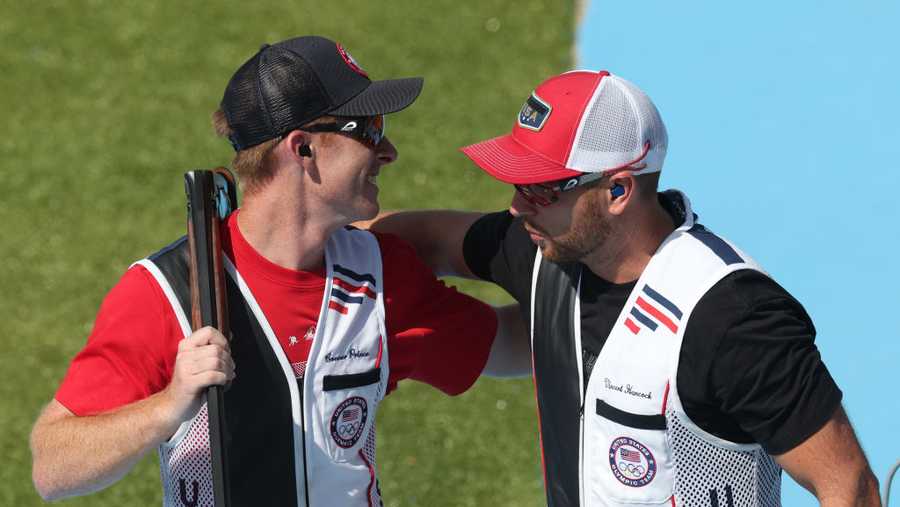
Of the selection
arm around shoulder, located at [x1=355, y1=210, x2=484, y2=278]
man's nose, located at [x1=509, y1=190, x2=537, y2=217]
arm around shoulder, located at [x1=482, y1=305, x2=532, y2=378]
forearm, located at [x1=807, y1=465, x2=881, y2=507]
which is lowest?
arm around shoulder, located at [x1=482, y1=305, x2=532, y2=378]

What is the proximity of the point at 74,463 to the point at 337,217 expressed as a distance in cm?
130

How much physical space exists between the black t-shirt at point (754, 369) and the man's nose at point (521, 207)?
0.75m

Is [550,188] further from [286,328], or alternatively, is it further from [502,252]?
[286,328]

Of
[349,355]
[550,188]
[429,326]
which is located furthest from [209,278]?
[550,188]

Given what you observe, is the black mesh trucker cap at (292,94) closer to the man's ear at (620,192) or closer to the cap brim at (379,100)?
the cap brim at (379,100)

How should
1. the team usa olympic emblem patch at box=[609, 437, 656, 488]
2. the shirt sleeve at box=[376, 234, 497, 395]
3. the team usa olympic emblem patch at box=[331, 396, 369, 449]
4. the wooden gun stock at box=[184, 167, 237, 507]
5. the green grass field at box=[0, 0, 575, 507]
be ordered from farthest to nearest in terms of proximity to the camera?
1. the green grass field at box=[0, 0, 575, 507]
2. the shirt sleeve at box=[376, 234, 497, 395]
3. the team usa olympic emblem patch at box=[331, 396, 369, 449]
4. the team usa olympic emblem patch at box=[609, 437, 656, 488]
5. the wooden gun stock at box=[184, 167, 237, 507]

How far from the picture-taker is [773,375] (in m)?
4.65

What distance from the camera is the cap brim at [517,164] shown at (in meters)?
5.00

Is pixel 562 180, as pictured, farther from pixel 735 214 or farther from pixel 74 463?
pixel 735 214

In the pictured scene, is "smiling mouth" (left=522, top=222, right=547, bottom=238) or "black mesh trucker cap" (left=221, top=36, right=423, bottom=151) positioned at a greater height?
"black mesh trucker cap" (left=221, top=36, right=423, bottom=151)

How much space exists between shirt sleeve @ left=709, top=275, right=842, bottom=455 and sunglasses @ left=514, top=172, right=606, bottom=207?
689 mm

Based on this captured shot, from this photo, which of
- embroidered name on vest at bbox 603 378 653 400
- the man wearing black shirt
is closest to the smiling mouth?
the man wearing black shirt

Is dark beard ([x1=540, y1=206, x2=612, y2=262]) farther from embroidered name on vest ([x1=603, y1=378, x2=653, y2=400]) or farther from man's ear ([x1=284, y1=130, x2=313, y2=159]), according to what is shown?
man's ear ([x1=284, y1=130, x2=313, y2=159])

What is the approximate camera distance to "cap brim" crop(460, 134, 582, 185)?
5.00 meters
